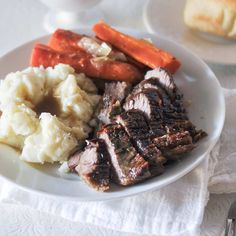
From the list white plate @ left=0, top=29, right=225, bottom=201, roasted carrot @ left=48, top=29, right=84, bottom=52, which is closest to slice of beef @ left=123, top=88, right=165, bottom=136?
white plate @ left=0, top=29, right=225, bottom=201

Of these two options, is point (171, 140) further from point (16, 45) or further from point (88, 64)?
point (16, 45)

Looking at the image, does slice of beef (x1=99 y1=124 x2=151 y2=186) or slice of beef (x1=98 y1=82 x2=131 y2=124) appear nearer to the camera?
slice of beef (x1=99 y1=124 x2=151 y2=186)

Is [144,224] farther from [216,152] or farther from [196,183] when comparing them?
[216,152]

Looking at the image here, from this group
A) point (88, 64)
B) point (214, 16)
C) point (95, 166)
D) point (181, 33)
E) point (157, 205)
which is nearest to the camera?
point (95, 166)

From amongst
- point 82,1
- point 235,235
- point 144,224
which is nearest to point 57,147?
point 144,224

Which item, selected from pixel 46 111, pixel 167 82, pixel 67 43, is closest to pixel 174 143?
pixel 167 82

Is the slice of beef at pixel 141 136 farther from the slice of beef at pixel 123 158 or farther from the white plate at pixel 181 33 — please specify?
the white plate at pixel 181 33

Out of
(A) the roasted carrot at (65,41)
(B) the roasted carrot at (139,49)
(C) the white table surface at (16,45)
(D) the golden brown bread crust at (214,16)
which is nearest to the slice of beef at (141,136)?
(C) the white table surface at (16,45)

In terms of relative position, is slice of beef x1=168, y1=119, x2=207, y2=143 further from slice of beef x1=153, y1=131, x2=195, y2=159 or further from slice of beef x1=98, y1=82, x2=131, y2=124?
slice of beef x1=98, y1=82, x2=131, y2=124
